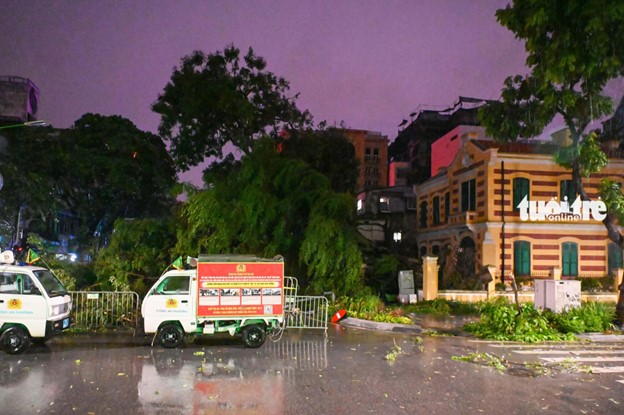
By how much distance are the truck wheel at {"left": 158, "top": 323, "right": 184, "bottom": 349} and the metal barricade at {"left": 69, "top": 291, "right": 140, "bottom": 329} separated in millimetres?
3204

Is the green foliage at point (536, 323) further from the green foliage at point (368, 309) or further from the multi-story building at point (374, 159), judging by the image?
the multi-story building at point (374, 159)

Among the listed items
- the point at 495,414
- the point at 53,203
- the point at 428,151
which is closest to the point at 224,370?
the point at 495,414

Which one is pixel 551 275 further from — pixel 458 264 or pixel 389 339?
pixel 389 339

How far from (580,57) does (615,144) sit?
16.4 m

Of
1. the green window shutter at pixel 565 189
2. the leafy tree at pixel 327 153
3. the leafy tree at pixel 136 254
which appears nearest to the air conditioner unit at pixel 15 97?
the leafy tree at pixel 327 153

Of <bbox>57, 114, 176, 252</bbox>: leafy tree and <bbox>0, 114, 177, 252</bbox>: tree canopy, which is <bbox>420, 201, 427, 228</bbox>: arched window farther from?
<bbox>0, 114, 177, 252</bbox>: tree canopy

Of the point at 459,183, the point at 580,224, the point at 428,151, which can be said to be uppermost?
the point at 428,151

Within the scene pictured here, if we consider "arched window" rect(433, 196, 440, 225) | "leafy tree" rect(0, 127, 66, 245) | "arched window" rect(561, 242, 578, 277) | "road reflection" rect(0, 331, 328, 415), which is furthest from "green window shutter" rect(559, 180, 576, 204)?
"leafy tree" rect(0, 127, 66, 245)

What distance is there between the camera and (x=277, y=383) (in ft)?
30.3

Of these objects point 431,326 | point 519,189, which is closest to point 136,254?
point 431,326

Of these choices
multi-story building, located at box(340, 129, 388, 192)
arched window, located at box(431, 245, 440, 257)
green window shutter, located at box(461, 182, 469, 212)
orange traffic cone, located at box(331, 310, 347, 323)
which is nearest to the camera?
orange traffic cone, located at box(331, 310, 347, 323)

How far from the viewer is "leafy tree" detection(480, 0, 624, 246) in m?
12.7

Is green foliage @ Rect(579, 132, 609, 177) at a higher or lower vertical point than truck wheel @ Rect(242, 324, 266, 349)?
higher

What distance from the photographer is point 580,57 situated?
13086mm
